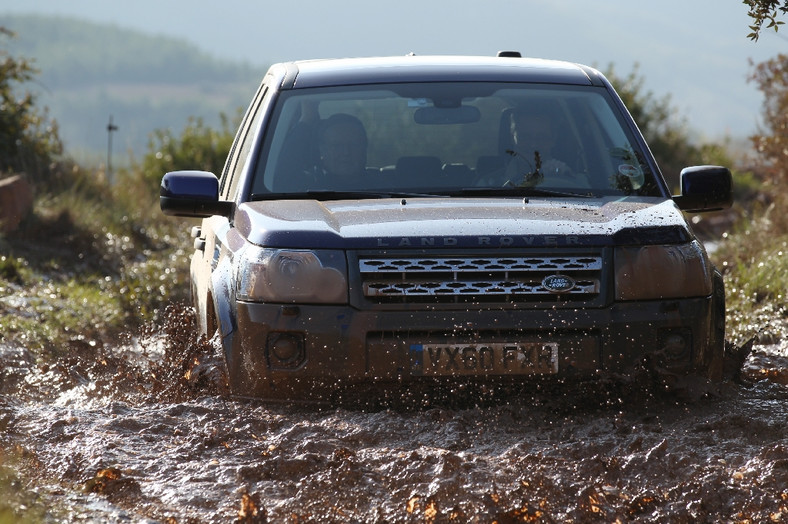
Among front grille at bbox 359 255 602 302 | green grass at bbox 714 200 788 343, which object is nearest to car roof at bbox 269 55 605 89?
front grille at bbox 359 255 602 302

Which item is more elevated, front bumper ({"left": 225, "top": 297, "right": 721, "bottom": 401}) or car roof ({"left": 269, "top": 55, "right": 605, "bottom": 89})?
car roof ({"left": 269, "top": 55, "right": 605, "bottom": 89})

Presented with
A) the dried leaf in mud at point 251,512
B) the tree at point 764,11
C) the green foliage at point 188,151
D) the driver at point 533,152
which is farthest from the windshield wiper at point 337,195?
the green foliage at point 188,151

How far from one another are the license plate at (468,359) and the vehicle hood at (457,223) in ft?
1.21

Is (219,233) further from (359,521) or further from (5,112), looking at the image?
(5,112)

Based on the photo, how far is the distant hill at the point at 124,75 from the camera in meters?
130

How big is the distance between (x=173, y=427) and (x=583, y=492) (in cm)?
175

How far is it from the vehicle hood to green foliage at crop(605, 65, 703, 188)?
16318 mm

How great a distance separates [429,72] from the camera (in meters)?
6.28

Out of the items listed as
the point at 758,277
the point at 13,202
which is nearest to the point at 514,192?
the point at 758,277

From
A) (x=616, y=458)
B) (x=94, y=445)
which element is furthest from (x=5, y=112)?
(x=616, y=458)

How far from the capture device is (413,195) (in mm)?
5523

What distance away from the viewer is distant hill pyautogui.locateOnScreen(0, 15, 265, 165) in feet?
425

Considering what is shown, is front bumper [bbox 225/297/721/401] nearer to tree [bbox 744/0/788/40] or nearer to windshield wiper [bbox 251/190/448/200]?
windshield wiper [bbox 251/190/448/200]

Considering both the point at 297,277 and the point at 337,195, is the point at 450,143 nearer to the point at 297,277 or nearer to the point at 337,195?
the point at 337,195
